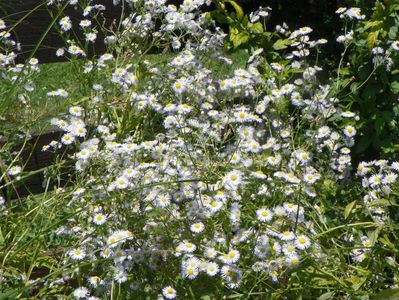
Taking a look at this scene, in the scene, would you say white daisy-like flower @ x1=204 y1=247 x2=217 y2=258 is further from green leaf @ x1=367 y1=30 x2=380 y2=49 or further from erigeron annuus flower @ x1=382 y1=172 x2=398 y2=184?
green leaf @ x1=367 y1=30 x2=380 y2=49

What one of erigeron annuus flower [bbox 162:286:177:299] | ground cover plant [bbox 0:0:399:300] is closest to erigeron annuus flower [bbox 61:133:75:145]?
ground cover plant [bbox 0:0:399:300]

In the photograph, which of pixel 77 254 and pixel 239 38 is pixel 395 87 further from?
pixel 77 254

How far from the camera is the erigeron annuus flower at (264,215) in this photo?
82.9 inches

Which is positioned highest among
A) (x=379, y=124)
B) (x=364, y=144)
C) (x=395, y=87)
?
(x=395, y=87)

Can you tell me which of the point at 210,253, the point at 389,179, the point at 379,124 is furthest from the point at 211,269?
the point at 379,124

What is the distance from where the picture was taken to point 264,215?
2.11m

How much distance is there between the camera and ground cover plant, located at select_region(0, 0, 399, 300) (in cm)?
210

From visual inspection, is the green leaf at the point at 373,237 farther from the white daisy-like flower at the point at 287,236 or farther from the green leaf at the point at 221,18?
the green leaf at the point at 221,18

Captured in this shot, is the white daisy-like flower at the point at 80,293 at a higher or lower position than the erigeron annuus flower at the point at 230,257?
lower

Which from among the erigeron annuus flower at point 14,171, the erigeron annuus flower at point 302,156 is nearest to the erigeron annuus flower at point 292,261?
the erigeron annuus flower at point 302,156

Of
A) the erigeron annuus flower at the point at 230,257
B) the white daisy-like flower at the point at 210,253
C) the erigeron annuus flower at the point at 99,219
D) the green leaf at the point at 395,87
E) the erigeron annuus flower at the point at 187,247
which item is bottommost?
the green leaf at the point at 395,87

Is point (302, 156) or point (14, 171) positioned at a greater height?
point (302, 156)

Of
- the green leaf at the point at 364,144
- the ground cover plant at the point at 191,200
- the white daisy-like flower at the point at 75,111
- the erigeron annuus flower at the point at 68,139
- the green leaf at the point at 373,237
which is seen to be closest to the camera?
→ the ground cover plant at the point at 191,200

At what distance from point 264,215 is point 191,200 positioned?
0.79 ft
